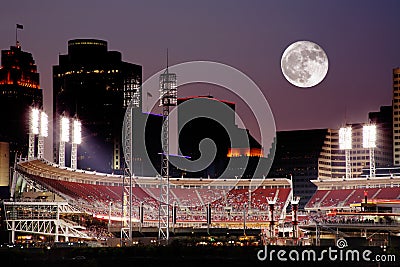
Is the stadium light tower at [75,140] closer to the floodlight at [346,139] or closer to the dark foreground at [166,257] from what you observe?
the floodlight at [346,139]

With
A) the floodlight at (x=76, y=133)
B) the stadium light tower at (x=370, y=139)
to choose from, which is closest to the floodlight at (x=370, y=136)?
the stadium light tower at (x=370, y=139)

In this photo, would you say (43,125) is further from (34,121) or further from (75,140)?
(75,140)

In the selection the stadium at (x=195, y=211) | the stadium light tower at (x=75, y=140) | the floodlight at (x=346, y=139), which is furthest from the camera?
the floodlight at (x=346, y=139)

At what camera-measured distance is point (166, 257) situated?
73875mm

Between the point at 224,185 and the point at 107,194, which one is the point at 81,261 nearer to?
the point at 107,194

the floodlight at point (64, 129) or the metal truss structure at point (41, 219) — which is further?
the floodlight at point (64, 129)

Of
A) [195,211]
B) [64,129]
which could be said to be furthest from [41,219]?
[195,211]

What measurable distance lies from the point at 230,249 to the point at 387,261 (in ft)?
44.4

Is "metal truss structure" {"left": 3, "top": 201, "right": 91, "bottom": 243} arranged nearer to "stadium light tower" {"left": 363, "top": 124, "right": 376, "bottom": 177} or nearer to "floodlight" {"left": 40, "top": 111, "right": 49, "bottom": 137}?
"floodlight" {"left": 40, "top": 111, "right": 49, "bottom": 137}

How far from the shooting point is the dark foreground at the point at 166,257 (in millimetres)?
67625

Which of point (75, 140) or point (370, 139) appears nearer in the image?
point (75, 140)

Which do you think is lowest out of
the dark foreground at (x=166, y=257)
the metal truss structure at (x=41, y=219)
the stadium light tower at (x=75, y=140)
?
the dark foreground at (x=166, y=257)

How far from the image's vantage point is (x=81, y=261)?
6700cm

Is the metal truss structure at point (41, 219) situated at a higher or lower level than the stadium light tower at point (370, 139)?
lower
